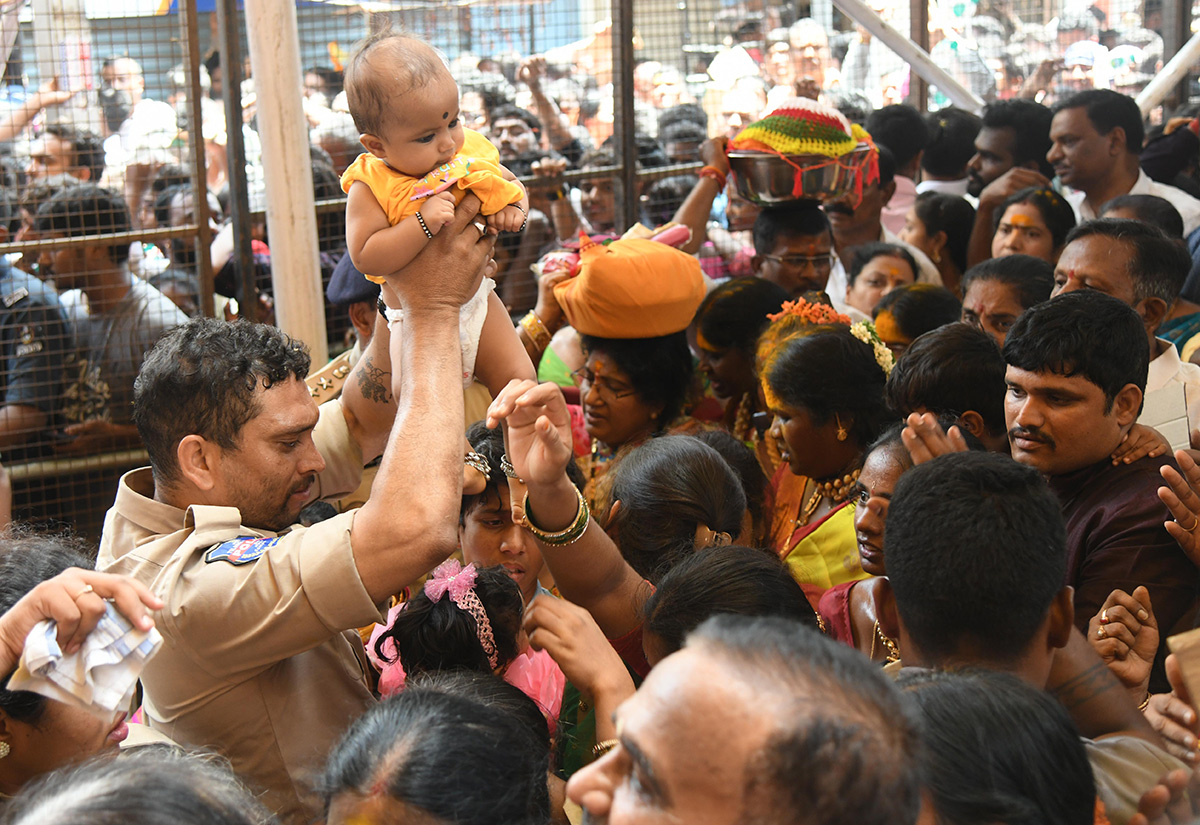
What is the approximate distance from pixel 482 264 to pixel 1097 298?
146 cm

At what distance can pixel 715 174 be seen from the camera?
477 centimetres

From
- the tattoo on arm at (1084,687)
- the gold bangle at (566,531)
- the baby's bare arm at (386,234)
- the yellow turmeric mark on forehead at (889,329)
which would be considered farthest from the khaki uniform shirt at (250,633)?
the yellow turmeric mark on forehead at (889,329)

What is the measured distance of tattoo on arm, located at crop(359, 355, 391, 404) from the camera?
282cm

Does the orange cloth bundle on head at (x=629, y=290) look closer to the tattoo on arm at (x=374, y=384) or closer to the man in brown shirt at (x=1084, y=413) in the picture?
the tattoo on arm at (x=374, y=384)

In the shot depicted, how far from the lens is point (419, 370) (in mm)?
1981

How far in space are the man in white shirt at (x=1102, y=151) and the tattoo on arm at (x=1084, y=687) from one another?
4.07 meters

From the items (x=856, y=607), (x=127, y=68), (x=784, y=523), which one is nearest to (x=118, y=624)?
(x=856, y=607)

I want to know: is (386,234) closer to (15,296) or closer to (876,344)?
(876,344)

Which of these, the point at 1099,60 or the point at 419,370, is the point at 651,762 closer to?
the point at 419,370

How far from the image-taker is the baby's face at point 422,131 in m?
2.22

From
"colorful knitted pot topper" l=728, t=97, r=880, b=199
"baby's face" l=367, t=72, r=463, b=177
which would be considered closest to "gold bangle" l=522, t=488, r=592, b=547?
"baby's face" l=367, t=72, r=463, b=177

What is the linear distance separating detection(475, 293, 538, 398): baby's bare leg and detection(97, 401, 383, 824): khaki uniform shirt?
2.37ft

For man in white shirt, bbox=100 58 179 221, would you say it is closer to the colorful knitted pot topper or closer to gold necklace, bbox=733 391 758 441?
the colorful knitted pot topper

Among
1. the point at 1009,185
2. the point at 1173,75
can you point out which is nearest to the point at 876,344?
the point at 1009,185
